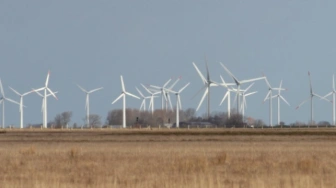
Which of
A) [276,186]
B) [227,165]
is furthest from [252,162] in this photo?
[276,186]

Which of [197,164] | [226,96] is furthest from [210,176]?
[226,96]

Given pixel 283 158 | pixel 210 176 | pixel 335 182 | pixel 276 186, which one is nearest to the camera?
pixel 276 186

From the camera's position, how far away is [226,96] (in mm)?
162000

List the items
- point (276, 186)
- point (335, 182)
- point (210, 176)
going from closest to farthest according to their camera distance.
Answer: point (276, 186) → point (335, 182) → point (210, 176)

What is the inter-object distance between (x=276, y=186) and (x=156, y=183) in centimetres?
420

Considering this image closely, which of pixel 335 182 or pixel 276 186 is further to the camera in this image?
pixel 335 182

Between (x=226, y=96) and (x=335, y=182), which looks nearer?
(x=335, y=182)

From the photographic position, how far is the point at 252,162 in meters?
40.1

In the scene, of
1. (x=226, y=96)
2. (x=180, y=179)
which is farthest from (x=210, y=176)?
(x=226, y=96)

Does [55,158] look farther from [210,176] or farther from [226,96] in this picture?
[226,96]

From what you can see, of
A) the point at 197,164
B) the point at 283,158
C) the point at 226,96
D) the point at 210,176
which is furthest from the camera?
the point at 226,96

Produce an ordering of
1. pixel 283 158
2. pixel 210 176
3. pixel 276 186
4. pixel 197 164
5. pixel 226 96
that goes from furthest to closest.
A: pixel 226 96
pixel 283 158
pixel 197 164
pixel 210 176
pixel 276 186

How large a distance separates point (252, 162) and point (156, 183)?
39.4ft

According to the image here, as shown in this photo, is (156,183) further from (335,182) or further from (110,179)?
(335,182)
